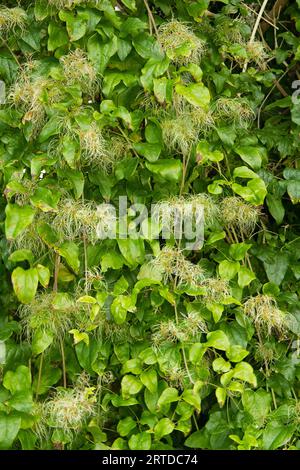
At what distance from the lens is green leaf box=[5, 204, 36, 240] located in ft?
4.19

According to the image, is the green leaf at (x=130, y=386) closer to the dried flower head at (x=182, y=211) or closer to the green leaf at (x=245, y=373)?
the green leaf at (x=245, y=373)

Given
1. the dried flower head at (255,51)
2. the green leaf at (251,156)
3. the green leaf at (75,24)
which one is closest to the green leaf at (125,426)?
the green leaf at (251,156)

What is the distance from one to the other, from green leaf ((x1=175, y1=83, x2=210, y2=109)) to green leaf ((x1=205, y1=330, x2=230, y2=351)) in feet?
1.65

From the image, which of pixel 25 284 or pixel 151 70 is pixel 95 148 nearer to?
pixel 151 70

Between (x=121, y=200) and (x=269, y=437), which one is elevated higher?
(x=121, y=200)

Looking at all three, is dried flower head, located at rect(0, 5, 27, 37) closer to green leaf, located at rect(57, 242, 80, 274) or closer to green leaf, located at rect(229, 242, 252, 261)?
green leaf, located at rect(57, 242, 80, 274)

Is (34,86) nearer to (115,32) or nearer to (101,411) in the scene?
(115,32)

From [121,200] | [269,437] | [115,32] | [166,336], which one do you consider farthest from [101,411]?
[115,32]

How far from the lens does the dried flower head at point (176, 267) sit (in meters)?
1.42

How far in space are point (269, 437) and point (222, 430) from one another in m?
0.11

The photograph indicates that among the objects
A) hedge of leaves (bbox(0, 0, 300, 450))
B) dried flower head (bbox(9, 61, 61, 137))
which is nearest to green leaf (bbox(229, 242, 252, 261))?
hedge of leaves (bbox(0, 0, 300, 450))

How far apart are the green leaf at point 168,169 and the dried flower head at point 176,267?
0.53ft

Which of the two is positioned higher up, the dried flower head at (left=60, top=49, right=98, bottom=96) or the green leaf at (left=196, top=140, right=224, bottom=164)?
the dried flower head at (left=60, top=49, right=98, bottom=96)
